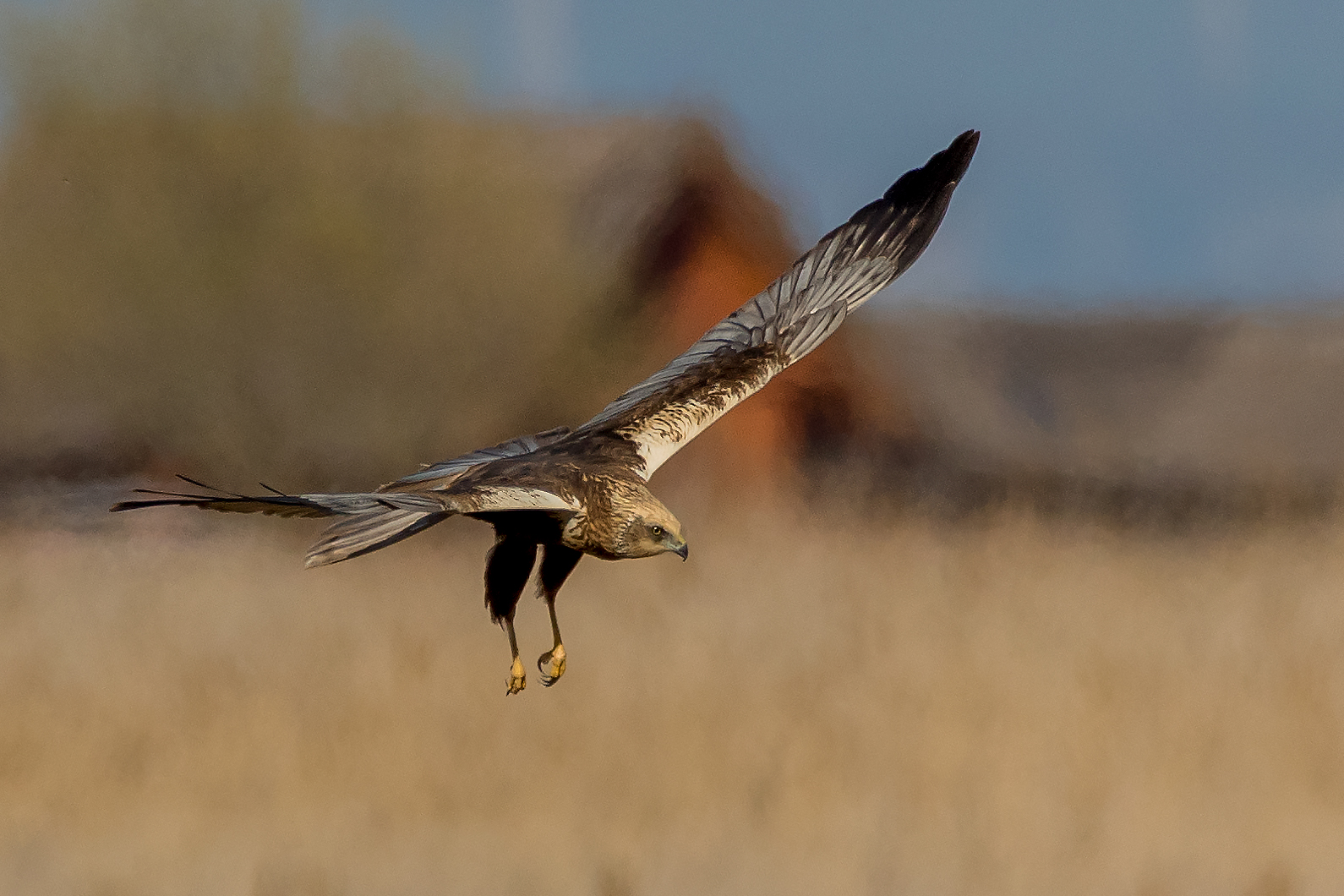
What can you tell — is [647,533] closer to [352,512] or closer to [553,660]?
[553,660]

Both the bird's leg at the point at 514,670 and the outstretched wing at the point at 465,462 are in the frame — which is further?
the outstretched wing at the point at 465,462

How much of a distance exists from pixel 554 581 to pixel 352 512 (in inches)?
19.5

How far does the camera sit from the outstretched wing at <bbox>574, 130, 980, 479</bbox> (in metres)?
4.72

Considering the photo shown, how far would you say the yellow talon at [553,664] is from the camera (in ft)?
11.5

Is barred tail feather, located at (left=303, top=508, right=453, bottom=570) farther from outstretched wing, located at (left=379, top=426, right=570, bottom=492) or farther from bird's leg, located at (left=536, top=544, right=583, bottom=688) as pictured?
bird's leg, located at (left=536, top=544, right=583, bottom=688)

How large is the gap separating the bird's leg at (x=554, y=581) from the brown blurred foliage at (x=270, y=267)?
19317 mm

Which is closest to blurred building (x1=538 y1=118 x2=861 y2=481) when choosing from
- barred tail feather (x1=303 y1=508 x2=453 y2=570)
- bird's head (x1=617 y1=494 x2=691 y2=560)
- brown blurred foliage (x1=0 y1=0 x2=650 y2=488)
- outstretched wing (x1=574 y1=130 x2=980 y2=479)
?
brown blurred foliage (x1=0 y1=0 x2=650 y2=488)

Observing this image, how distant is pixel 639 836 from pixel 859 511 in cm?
1158

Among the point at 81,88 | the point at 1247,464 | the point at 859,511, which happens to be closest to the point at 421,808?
the point at 859,511

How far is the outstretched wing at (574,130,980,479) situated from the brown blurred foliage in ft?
58.3

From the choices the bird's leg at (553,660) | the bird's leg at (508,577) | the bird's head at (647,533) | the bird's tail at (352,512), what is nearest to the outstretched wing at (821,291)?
the bird's leg at (508,577)

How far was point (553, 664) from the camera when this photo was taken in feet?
11.7

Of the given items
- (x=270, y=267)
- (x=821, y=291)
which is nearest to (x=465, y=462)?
(x=821, y=291)

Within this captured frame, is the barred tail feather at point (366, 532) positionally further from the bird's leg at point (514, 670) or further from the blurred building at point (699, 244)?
the blurred building at point (699, 244)
